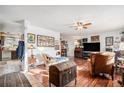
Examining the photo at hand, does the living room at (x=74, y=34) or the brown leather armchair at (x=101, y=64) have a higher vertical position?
the living room at (x=74, y=34)

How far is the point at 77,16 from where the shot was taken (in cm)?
178

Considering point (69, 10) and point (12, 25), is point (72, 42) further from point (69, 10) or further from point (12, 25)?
point (12, 25)

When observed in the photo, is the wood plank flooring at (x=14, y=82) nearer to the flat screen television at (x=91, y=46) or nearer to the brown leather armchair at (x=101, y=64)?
the flat screen television at (x=91, y=46)

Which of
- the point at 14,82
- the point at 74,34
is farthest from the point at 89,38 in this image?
the point at 14,82

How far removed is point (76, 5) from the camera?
1.54 metres

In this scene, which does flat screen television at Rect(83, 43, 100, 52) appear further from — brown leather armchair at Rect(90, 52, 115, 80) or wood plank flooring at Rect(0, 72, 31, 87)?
wood plank flooring at Rect(0, 72, 31, 87)

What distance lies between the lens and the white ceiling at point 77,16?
1.63m

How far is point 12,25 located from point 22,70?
4.54 ft

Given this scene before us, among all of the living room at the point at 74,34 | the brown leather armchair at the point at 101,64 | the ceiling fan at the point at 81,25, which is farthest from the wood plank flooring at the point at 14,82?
the brown leather armchair at the point at 101,64

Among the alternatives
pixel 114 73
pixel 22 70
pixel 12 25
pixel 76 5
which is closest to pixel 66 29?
pixel 76 5

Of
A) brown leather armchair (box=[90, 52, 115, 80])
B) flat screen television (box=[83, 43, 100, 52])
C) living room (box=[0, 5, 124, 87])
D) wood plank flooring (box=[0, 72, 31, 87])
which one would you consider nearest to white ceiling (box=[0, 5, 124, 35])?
living room (box=[0, 5, 124, 87])

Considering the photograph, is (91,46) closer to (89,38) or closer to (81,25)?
(89,38)

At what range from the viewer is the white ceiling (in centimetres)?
163
